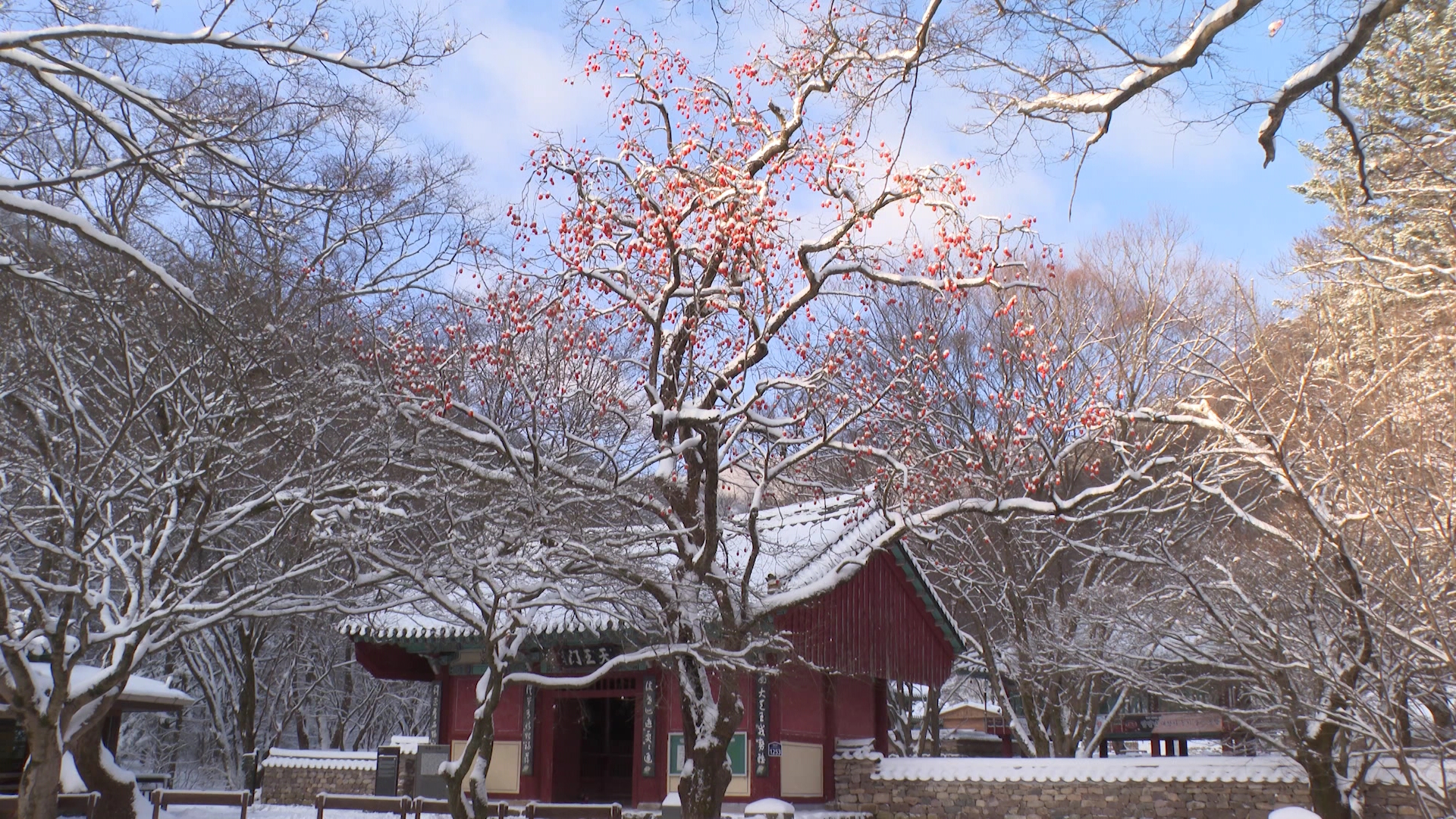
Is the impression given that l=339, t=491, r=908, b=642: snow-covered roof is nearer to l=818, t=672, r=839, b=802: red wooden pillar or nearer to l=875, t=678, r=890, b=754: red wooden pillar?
l=818, t=672, r=839, b=802: red wooden pillar

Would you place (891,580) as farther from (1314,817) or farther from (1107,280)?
(1314,817)

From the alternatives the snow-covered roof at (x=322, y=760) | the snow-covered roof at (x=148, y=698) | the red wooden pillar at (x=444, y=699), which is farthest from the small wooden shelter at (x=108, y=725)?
the red wooden pillar at (x=444, y=699)

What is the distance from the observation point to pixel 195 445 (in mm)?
12703

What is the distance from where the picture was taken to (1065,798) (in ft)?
54.7

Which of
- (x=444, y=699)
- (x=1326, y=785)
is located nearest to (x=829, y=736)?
(x=444, y=699)

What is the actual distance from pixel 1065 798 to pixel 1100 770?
70 centimetres

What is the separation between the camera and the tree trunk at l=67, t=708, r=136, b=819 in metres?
16.4

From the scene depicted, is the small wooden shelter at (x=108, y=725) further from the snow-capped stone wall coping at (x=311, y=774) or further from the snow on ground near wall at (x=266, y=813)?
the snow-capped stone wall coping at (x=311, y=774)

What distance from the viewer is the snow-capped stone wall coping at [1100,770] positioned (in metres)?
15.4

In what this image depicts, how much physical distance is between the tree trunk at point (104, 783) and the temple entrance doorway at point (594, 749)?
21.8 feet

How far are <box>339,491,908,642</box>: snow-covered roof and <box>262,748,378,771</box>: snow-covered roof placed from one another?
5.14 meters

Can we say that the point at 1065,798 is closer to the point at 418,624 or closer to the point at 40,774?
the point at 418,624

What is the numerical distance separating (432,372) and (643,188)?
13.6ft

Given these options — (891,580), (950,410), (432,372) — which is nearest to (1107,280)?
(950,410)
